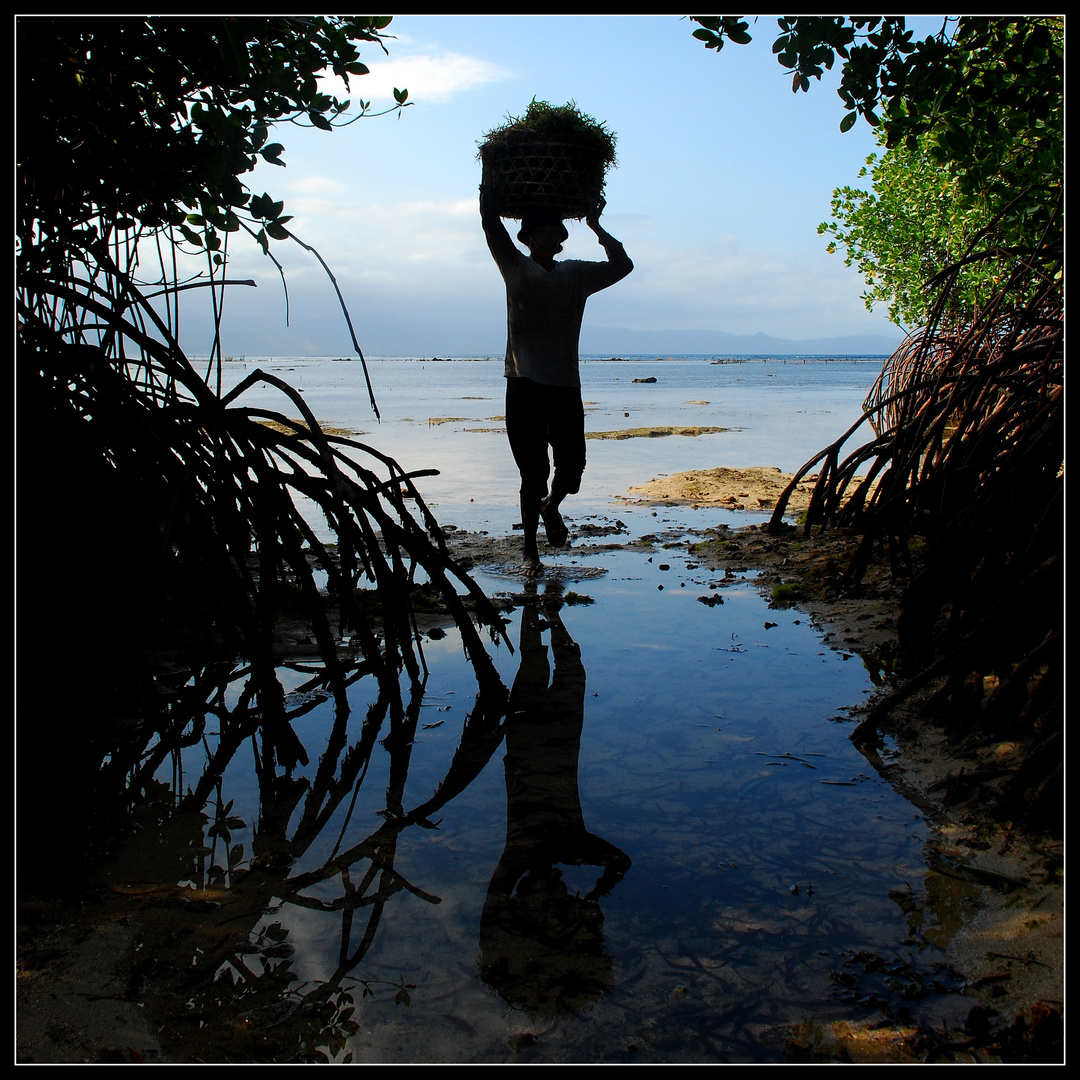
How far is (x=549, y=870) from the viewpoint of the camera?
1995 mm

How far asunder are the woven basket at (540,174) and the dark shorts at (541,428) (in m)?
0.93

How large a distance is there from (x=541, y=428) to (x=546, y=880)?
10.7 feet

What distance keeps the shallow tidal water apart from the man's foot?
5.65ft

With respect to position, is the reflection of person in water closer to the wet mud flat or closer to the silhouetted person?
the wet mud flat

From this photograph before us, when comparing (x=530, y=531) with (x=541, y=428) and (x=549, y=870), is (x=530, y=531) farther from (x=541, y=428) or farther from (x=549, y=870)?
(x=549, y=870)

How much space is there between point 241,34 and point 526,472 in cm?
268

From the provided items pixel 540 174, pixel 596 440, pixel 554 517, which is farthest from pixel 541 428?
pixel 596 440

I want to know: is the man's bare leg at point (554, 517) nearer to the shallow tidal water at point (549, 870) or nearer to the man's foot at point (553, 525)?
the man's foot at point (553, 525)

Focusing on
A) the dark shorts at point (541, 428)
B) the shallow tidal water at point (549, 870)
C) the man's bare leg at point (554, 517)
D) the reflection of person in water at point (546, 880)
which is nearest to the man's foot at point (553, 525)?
the man's bare leg at point (554, 517)

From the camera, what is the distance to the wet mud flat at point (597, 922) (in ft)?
4.84

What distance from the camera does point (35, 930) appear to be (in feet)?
5.82

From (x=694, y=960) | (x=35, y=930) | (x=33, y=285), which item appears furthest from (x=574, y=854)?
(x=33, y=285)

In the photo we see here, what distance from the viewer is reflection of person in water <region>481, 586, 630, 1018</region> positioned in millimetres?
1615

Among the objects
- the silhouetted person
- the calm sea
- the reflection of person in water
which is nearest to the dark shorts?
the silhouetted person
